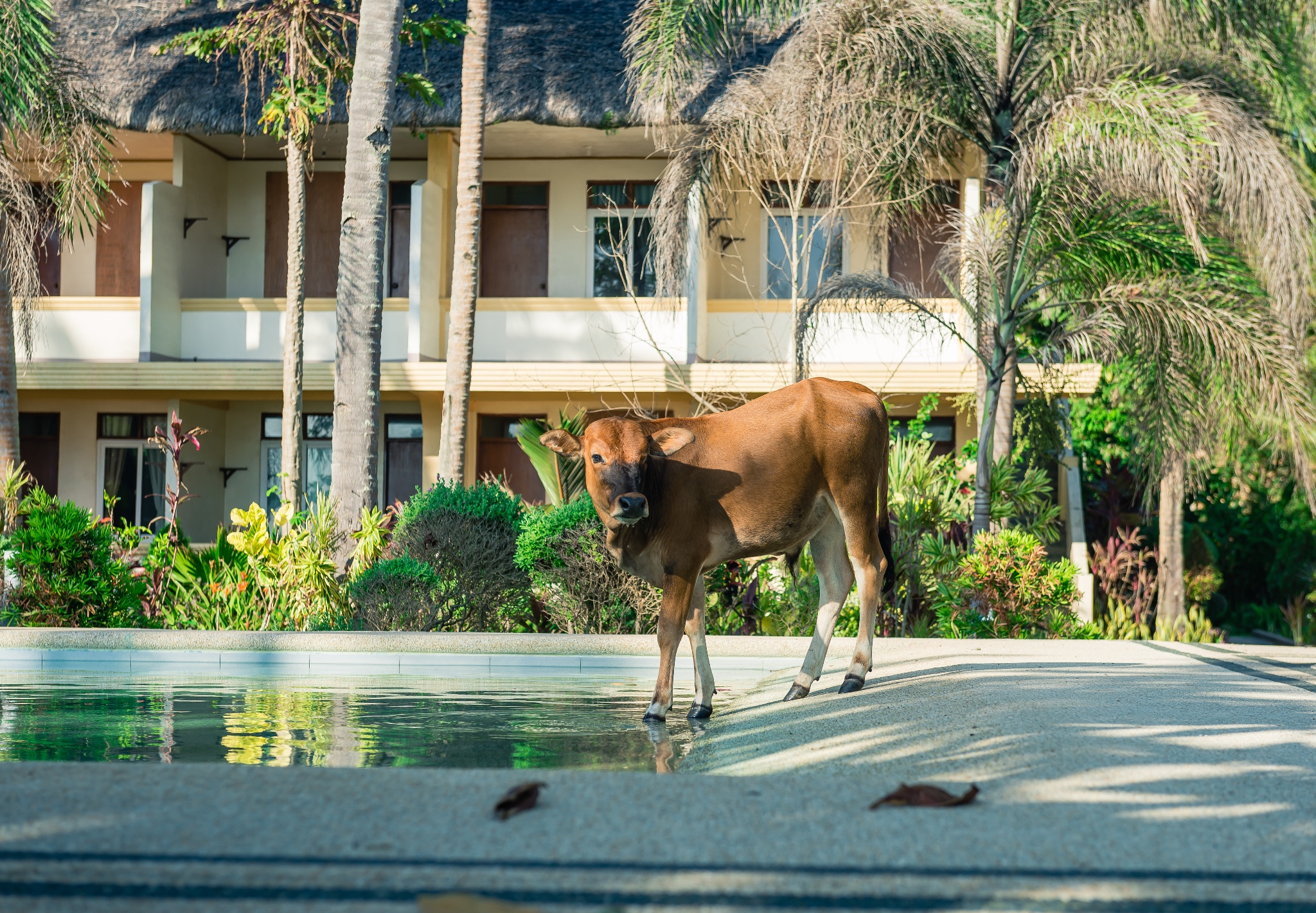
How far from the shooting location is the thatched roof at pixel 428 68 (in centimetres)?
1714

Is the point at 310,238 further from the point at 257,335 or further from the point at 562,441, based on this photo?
the point at 562,441

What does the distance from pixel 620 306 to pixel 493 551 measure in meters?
8.50

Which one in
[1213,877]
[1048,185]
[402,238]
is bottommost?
[1213,877]

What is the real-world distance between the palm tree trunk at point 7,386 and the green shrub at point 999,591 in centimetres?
1020

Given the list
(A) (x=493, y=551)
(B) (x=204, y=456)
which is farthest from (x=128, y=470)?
(A) (x=493, y=551)

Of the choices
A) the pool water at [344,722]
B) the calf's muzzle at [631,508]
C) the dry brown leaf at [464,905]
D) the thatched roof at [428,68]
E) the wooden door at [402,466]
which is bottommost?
the pool water at [344,722]

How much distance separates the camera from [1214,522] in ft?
60.1

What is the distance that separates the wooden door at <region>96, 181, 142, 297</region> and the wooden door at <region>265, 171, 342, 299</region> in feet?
7.09

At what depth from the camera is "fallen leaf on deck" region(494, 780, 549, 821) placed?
135 inches

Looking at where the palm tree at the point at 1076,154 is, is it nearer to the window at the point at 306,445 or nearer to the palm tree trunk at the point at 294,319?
the palm tree trunk at the point at 294,319

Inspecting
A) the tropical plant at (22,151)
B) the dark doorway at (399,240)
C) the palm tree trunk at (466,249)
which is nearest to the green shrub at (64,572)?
the tropical plant at (22,151)

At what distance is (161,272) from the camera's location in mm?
18375

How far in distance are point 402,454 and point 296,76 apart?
275 inches

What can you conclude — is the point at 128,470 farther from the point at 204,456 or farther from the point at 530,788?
the point at 530,788
